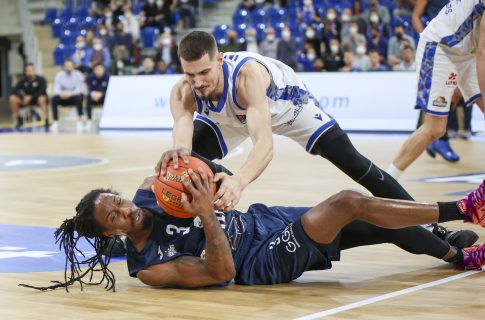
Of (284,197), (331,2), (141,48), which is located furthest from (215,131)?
(141,48)

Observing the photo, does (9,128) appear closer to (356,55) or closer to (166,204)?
(356,55)

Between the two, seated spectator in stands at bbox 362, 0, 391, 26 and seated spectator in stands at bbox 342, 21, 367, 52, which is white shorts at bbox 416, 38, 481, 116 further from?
seated spectator in stands at bbox 362, 0, 391, 26

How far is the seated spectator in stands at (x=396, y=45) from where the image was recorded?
58.3 feet

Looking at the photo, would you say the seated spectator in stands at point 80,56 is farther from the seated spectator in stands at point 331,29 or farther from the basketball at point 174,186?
the basketball at point 174,186

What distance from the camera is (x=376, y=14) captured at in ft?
63.8

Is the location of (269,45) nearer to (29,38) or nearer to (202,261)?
(29,38)

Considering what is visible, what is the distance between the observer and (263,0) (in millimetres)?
23219

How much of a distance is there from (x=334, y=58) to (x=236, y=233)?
557 inches

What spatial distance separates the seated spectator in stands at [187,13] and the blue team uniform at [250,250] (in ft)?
64.1

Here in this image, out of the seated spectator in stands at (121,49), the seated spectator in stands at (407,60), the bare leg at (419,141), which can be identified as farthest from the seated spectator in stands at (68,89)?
the bare leg at (419,141)

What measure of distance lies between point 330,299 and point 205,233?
662 mm

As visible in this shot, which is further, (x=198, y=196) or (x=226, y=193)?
(x=226, y=193)

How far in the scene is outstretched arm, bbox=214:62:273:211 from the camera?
178 inches

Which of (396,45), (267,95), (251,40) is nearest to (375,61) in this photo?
(396,45)
